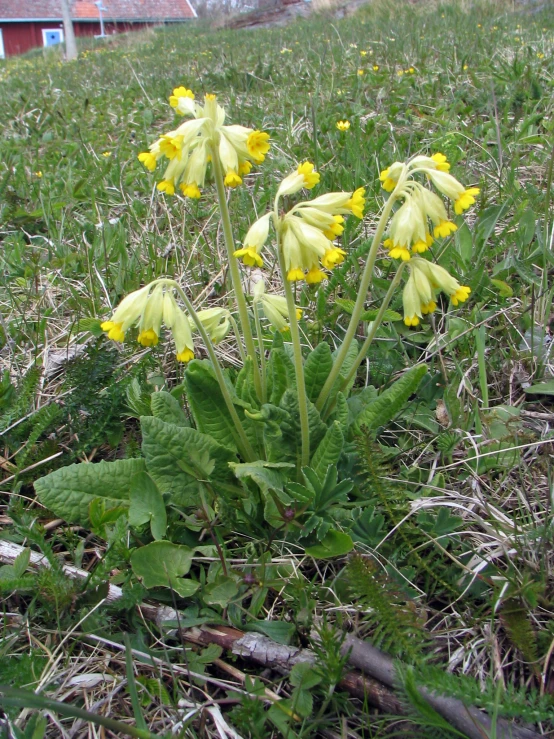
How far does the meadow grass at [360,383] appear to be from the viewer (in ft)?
5.07

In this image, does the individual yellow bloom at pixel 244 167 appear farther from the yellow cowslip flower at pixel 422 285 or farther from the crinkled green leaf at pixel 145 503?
the crinkled green leaf at pixel 145 503

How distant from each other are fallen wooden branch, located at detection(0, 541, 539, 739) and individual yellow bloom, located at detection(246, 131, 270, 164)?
122 cm

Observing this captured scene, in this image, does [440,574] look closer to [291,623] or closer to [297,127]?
[291,623]

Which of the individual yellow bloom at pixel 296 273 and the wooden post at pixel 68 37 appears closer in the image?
the individual yellow bloom at pixel 296 273

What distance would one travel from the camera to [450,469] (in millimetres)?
2125

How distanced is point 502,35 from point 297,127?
14.3 ft

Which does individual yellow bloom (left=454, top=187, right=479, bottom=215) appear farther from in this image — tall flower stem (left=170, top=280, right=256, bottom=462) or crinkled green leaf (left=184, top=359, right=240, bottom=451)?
crinkled green leaf (left=184, top=359, right=240, bottom=451)

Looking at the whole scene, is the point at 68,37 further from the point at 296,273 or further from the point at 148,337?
the point at 296,273

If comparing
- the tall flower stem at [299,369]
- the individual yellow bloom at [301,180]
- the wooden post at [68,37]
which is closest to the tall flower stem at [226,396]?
the tall flower stem at [299,369]

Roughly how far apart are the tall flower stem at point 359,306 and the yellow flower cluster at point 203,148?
15.0 inches

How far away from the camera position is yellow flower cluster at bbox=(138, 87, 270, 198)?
Answer: 1.63 meters

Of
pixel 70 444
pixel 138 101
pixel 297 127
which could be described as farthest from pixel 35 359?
pixel 138 101

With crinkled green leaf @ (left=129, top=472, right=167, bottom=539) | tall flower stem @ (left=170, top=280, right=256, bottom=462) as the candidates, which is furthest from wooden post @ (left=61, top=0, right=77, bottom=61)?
crinkled green leaf @ (left=129, top=472, right=167, bottom=539)

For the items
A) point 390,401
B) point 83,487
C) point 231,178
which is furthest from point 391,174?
point 83,487
